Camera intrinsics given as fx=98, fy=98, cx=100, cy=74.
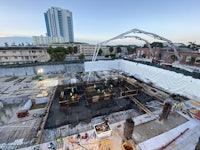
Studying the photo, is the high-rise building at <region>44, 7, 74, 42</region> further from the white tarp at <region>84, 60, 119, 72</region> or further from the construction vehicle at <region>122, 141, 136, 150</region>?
the construction vehicle at <region>122, 141, 136, 150</region>

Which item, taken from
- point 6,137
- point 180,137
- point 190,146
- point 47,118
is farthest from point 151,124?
point 6,137

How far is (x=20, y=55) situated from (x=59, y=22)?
100 metres

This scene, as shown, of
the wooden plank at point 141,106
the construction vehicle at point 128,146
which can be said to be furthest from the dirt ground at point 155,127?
the wooden plank at point 141,106

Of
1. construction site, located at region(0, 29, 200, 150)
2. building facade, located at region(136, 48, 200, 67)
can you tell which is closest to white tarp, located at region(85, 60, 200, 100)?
construction site, located at region(0, 29, 200, 150)

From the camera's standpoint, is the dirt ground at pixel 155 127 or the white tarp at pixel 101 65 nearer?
the dirt ground at pixel 155 127

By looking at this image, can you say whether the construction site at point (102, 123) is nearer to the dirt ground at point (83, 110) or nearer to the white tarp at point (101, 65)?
the dirt ground at point (83, 110)

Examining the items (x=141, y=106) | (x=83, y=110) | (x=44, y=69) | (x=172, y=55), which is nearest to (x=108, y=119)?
(x=83, y=110)

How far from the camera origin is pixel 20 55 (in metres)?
30.6

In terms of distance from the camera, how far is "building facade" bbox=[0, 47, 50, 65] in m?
29.1

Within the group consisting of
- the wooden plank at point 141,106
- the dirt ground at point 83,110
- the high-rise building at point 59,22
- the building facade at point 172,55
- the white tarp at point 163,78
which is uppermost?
the high-rise building at point 59,22

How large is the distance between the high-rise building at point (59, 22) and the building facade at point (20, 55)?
310ft

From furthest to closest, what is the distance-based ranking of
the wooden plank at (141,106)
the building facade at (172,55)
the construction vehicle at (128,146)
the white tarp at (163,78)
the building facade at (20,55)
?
the building facade at (20,55), the building facade at (172,55), the white tarp at (163,78), the wooden plank at (141,106), the construction vehicle at (128,146)

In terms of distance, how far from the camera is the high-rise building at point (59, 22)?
106 m

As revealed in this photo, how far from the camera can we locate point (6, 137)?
22.3 ft
